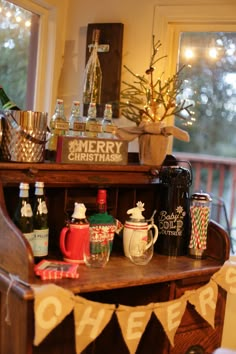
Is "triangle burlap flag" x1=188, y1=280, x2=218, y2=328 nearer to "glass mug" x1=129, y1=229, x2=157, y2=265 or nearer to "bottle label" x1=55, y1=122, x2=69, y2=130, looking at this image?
"glass mug" x1=129, y1=229, x2=157, y2=265

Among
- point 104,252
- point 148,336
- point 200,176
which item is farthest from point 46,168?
point 200,176

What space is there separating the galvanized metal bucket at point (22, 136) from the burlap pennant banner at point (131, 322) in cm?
61

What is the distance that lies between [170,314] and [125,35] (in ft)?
4.90

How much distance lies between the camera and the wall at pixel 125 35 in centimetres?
238

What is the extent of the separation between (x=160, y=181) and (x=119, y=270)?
1.56 feet

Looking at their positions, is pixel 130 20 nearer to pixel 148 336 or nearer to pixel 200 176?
pixel 200 176

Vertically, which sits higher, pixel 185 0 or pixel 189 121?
pixel 185 0

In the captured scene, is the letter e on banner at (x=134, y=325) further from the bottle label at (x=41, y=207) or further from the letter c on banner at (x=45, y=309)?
the bottle label at (x=41, y=207)

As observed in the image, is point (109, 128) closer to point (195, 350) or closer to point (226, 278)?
point (226, 278)

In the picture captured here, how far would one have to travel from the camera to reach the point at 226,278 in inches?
68.6

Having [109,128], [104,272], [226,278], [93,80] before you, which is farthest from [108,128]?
[226,278]

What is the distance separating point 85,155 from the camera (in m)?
1.72

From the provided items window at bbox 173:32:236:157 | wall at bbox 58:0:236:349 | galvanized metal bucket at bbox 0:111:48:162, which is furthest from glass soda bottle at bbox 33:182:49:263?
window at bbox 173:32:236:157

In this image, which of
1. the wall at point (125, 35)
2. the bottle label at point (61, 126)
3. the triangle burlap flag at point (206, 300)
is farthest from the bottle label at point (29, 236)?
the wall at point (125, 35)
